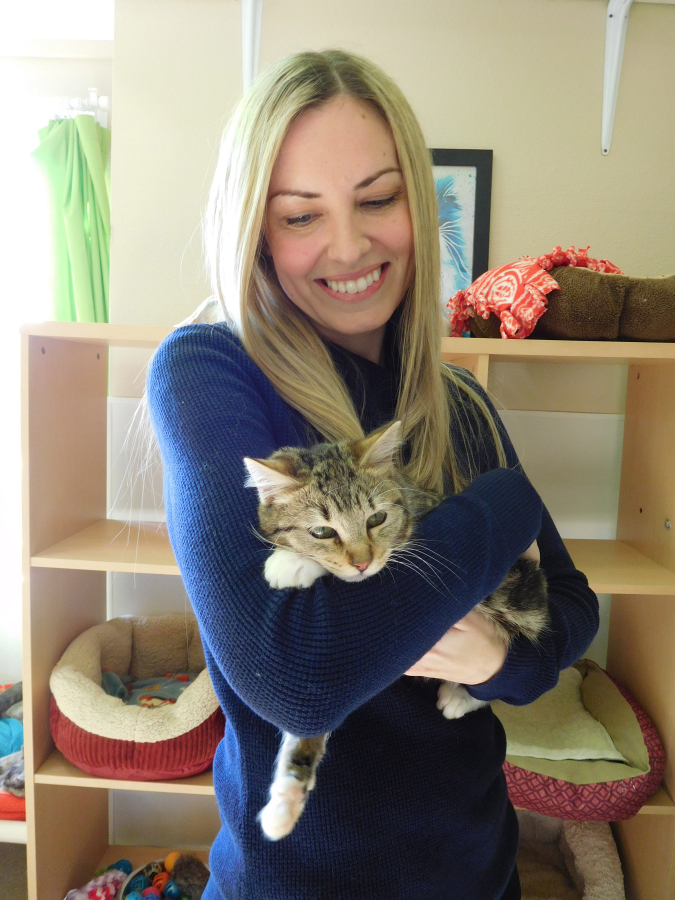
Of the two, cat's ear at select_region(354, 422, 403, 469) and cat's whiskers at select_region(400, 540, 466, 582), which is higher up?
cat's ear at select_region(354, 422, 403, 469)

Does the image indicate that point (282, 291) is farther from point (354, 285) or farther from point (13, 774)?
point (13, 774)

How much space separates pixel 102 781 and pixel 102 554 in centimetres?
64

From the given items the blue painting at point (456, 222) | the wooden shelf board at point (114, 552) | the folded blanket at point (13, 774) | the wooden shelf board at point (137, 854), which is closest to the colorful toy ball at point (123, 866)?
the wooden shelf board at point (137, 854)

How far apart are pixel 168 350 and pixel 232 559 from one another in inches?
13.4

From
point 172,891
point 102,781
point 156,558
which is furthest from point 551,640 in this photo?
point 172,891

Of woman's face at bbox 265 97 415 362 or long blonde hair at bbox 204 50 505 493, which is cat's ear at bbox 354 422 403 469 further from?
woman's face at bbox 265 97 415 362

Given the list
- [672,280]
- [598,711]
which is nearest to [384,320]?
[672,280]

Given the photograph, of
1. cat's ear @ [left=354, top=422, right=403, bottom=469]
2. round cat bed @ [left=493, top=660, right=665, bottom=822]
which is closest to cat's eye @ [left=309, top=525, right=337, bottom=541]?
cat's ear @ [left=354, top=422, right=403, bottom=469]

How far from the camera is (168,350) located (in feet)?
2.71

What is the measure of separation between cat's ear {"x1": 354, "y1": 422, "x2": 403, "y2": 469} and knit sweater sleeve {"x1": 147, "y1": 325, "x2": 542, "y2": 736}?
15 centimetres

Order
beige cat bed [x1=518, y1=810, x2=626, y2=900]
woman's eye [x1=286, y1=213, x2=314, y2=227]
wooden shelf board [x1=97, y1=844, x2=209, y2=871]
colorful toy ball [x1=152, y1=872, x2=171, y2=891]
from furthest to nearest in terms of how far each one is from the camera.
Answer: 1. wooden shelf board [x1=97, y1=844, x2=209, y2=871]
2. colorful toy ball [x1=152, y1=872, x2=171, y2=891]
3. beige cat bed [x1=518, y1=810, x2=626, y2=900]
4. woman's eye [x1=286, y1=213, x2=314, y2=227]

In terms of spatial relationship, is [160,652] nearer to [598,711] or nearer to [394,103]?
[598,711]

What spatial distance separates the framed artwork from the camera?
1.98 m

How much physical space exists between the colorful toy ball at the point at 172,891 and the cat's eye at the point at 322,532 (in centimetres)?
161
